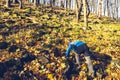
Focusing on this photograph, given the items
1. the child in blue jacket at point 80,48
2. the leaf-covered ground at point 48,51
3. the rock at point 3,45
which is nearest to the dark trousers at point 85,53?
the child in blue jacket at point 80,48

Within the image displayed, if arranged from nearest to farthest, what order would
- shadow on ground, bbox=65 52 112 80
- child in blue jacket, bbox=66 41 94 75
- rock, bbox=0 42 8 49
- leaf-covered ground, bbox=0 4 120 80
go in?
child in blue jacket, bbox=66 41 94 75
leaf-covered ground, bbox=0 4 120 80
shadow on ground, bbox=65 52 112 80
rock, bbox=0 42 8 49

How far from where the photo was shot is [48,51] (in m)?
15.6

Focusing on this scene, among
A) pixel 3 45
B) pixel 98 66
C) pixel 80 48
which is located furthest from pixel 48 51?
pixel 98 66

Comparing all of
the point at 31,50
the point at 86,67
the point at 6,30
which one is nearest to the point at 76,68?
the point at 86,67

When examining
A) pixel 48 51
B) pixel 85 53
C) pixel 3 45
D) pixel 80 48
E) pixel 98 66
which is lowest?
pixel 98 66

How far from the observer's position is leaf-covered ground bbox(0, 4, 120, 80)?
523 inches

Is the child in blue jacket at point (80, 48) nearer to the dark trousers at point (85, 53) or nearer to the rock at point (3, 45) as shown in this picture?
the dark trousers at point (85, 53)

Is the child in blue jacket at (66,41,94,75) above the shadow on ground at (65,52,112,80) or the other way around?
above

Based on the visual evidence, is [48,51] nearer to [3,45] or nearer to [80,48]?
[3,45]

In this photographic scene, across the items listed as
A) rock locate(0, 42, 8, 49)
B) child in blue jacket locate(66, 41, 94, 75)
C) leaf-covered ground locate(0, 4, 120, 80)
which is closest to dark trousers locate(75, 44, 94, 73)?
child in blue jacket locate(66, 41, 94, 75)

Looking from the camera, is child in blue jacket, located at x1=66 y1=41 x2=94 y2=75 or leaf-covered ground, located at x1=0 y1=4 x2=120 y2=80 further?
leaf-covered ground, located at x1=0 y1=4 x2=120 y2=80

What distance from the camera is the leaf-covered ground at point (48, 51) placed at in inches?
523

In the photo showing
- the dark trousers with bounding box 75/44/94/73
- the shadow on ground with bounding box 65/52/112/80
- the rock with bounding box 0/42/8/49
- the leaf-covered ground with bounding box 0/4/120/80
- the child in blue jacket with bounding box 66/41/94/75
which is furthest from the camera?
the rock with bounding box 0/42/8/49

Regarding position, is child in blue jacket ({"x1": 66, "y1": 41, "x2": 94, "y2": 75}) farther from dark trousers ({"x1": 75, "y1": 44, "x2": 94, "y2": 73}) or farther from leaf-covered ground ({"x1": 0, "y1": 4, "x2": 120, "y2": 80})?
leaf-covered ground ({"x1": 0, "y1": 4, "x2": 120, "y2": 80})
